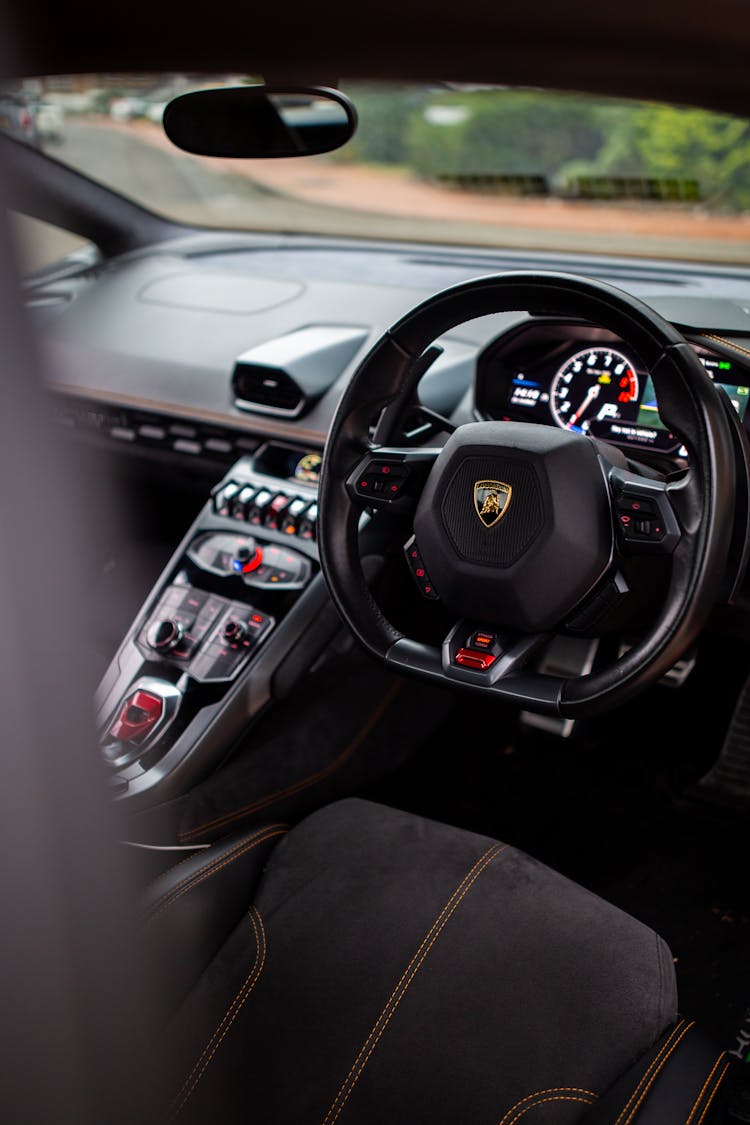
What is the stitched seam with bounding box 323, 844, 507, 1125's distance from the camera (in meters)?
1.10

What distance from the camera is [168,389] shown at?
2473 mm

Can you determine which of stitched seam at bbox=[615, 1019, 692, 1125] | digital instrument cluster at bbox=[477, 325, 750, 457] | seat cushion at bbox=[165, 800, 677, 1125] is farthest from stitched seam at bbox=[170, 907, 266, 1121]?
digital instrument cluster at bbox=[477, 325, 750, 457]

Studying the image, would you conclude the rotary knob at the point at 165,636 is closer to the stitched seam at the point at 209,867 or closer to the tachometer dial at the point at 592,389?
the stitched seam at the point at 209,867

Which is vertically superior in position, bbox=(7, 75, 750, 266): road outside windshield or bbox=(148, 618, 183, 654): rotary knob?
bbox=(7, 75, 750, 266): road outside windshield

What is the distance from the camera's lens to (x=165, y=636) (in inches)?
79.2

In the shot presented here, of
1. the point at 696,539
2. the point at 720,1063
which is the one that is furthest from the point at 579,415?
the point at 720,1063

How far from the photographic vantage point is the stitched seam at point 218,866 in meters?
1.27

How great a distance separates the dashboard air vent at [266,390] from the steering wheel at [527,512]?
2.32 ft

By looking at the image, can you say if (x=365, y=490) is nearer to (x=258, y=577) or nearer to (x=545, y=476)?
(x=545, y=476)

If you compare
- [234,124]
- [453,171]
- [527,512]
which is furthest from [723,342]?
[453,171]

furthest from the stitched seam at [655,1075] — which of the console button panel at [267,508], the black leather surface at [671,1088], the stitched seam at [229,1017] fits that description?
the console button panel at [267,508]

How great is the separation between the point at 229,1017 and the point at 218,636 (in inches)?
36.5

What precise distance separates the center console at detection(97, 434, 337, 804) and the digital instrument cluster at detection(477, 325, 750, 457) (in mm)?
473

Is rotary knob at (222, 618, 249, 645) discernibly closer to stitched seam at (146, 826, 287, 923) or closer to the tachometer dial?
stitched seam at (146, 826, 287, 923)
